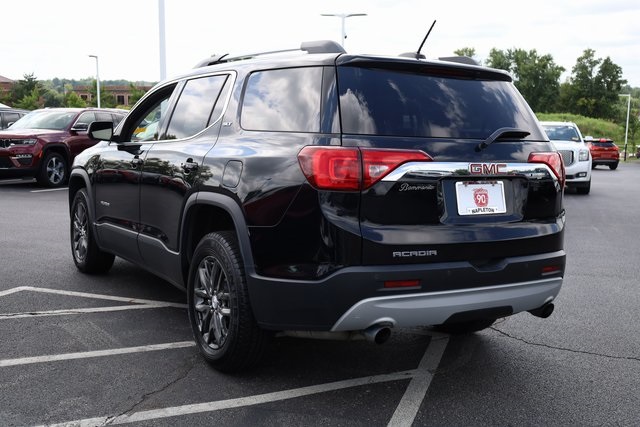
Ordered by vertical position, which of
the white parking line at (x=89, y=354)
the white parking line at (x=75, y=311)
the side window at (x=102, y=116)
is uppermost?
the side window at (x=102, y=116)

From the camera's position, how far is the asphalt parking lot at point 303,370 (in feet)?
11.6

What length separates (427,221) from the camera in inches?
138

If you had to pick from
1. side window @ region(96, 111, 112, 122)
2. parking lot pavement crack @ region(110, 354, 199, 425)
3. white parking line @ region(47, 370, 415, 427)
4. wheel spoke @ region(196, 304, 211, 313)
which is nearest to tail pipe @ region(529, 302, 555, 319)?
white parking line @ region(47, 370, 415, 427)

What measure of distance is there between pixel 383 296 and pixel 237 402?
97 centimetres

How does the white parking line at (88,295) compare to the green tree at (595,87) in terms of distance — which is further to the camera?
the green tree at (595,87)

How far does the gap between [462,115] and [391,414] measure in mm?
1609

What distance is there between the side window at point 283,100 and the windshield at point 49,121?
13.0 metres

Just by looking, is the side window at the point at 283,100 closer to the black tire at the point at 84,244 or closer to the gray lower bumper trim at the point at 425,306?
the gray lower bumper trim at the point at 425,306

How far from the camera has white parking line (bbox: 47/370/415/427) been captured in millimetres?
3426

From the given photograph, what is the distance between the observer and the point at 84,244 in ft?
21.5

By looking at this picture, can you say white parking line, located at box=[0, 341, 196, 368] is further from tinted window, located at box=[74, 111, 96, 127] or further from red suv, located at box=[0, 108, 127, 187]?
tinted window, located at box=[74, 111, 96, 127]

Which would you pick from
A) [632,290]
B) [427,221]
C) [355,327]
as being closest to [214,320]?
[355,327]

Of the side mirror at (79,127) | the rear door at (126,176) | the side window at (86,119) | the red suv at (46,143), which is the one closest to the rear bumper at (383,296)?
the rear door at (126,176)

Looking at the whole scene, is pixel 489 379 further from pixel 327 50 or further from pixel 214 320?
pixel 327 50
